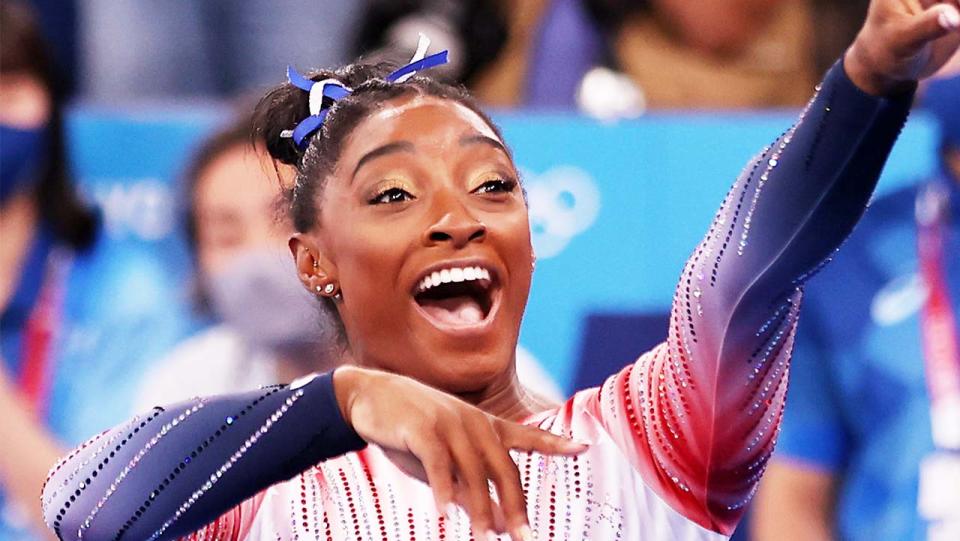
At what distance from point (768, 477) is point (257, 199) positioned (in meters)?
0.99

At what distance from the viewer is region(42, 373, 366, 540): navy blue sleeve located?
1508mm

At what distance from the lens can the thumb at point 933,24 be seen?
55.4 inches

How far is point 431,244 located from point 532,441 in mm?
449

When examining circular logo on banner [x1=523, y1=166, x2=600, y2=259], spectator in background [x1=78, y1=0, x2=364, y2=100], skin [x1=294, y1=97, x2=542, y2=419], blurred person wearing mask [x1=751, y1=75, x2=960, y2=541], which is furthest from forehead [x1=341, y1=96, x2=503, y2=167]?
spectator in background [x1=78, y1=0, x2=364, y2=100]

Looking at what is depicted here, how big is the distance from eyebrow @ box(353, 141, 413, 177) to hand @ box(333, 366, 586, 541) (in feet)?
1.35

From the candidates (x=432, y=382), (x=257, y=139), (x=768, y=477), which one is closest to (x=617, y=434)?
(x=432, y=382)

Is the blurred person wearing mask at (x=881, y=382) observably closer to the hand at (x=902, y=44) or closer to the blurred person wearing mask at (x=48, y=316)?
the blurred person wearing mask at (x=48, y=316)

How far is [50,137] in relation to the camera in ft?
9.98

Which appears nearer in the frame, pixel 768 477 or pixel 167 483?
pixel 167 483

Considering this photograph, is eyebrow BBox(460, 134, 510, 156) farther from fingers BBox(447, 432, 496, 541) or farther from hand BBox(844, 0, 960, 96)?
fingers BBox(447, 432, 496, 541)

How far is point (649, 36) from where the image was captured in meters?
3.19

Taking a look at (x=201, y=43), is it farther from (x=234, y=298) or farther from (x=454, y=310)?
(x=454, y=310)

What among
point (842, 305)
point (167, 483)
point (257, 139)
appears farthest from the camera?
point (842, 305)

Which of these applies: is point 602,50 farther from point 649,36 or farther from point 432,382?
point 432,382
